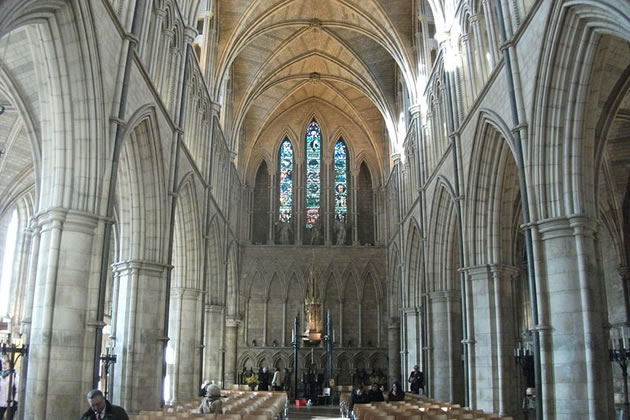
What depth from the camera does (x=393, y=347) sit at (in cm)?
3425

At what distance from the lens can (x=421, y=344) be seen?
25875mm

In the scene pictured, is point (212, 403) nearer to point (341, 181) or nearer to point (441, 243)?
point (441, 243)

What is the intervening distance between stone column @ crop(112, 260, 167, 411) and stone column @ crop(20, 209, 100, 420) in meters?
3.91

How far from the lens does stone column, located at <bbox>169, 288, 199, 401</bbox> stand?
873 inches

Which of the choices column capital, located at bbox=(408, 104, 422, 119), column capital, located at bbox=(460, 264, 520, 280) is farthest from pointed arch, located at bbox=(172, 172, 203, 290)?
column capital, located at bbox=(460, 264, 520, 280)

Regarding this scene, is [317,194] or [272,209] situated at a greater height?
[317,194]

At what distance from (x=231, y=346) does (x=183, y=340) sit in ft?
40.8

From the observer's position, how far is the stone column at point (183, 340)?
72.7 feet

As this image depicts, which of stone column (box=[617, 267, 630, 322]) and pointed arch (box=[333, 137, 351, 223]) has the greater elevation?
pointed arch (box=[333, 137, 351, 223])

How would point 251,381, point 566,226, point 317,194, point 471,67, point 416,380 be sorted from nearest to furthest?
point 566,226
point 471,67
point 416,380
point 251,381
point 317,194

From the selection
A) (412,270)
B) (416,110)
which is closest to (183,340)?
(412,270)

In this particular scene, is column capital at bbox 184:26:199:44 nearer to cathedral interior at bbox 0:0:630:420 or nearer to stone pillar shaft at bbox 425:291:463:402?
cathedral interior at bbox 0:0:630:420

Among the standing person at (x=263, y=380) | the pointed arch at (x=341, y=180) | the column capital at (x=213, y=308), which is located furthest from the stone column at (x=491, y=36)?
the pointed arch at (x=341, y=180)

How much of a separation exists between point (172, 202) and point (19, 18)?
26.7 ft
